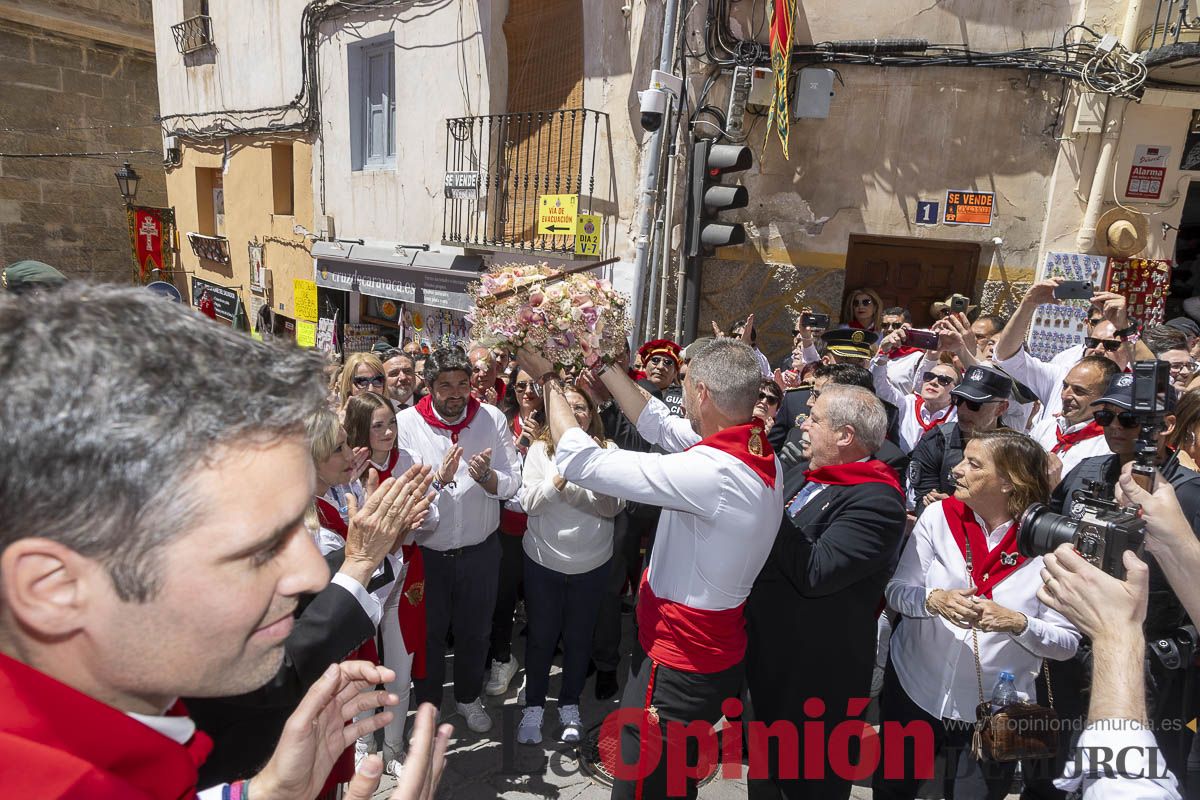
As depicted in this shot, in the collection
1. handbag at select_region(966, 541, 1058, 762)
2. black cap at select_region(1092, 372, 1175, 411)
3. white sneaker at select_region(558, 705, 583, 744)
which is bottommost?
white sneaker at select_region(558, 705, 583, 744)

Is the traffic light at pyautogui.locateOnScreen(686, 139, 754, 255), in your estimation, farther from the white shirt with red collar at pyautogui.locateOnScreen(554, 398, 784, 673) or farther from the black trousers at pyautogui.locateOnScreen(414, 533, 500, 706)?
the white shirt with red collar at pyautogui.locateOnScreen(554, 398, 784, 673)

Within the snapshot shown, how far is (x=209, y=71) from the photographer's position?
12.3 m

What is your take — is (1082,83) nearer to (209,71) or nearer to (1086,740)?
(1086,740)

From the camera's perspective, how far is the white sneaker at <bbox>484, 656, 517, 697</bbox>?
4.38 metres

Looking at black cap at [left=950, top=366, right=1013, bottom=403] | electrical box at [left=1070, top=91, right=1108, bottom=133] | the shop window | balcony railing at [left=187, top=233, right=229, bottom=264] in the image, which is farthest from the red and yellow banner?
balcony railing at [left=187, top=233, right=229, bottom=264]

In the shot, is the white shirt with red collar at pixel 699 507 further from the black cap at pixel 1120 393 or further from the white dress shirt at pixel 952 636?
the black cap at pixel 1120 393

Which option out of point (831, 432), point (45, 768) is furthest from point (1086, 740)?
point (45, 768)

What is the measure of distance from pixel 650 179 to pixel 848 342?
2.83 meters

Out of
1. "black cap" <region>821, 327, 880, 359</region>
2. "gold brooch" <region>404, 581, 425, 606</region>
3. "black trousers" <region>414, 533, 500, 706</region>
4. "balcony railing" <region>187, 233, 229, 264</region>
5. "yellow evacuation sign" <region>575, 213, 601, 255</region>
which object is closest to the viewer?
"gold brooch" <region>404, 581, 425, 606</region>

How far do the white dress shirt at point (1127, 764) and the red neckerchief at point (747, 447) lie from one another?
1.28 m

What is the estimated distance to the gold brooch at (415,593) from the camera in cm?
345

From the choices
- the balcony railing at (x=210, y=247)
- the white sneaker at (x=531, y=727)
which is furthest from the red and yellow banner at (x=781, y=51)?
the balcony railing at (x=210, y=247)

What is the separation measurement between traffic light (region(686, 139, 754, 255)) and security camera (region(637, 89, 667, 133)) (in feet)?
1.59

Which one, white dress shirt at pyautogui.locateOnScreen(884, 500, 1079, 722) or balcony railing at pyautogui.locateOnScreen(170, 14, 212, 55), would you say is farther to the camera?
balcony railing at pyautogui.locateOnScreen(170, 14, 212, 55)
